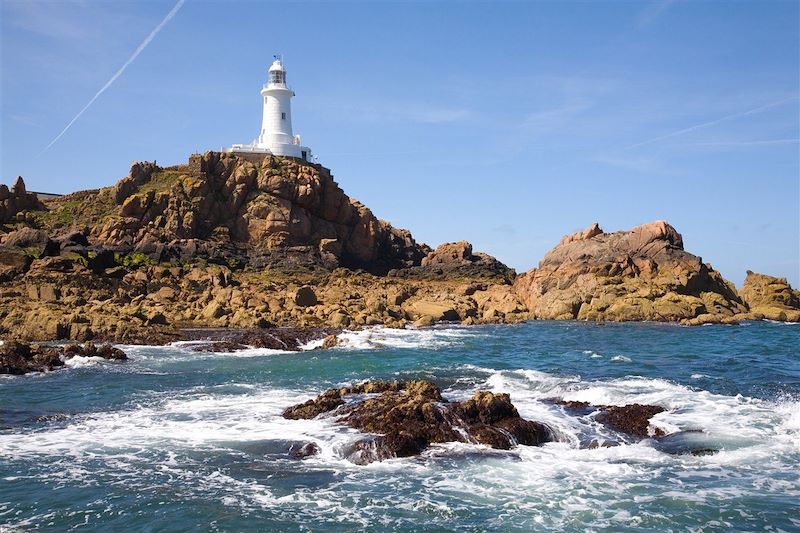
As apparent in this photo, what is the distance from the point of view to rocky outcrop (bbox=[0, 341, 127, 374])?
25123 mm

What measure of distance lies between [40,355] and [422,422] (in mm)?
17845

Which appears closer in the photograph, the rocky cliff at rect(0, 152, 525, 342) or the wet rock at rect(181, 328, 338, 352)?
the wet rock at rect(181, 328, 338, 352)

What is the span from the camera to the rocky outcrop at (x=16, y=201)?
5922 centimetres

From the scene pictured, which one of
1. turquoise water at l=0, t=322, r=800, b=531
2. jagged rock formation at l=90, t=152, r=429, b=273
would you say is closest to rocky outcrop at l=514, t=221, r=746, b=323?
jagged rock formation at l=90, t=152, r=429, b=273

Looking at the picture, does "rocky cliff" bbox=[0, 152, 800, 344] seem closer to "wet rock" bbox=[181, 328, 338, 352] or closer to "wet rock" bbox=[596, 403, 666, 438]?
"wet rock" bbox=[181, 328, 338, 352]

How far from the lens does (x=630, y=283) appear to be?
5278 centimetres

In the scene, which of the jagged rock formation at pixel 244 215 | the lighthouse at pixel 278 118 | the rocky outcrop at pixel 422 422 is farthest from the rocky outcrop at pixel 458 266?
the rocky outcrop at pixel 422 422

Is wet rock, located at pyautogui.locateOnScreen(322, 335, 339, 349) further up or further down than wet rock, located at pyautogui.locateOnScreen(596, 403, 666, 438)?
further up

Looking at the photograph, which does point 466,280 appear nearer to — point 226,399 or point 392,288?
point 392,288

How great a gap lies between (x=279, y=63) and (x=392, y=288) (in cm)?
3402

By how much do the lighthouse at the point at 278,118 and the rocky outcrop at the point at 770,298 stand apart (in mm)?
44529

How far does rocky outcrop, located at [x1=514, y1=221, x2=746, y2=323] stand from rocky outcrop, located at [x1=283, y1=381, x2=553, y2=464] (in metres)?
34.8

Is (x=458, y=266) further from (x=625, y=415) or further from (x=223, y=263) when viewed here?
(x=625, y=415)

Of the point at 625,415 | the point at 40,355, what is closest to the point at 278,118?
the point at 40,355
